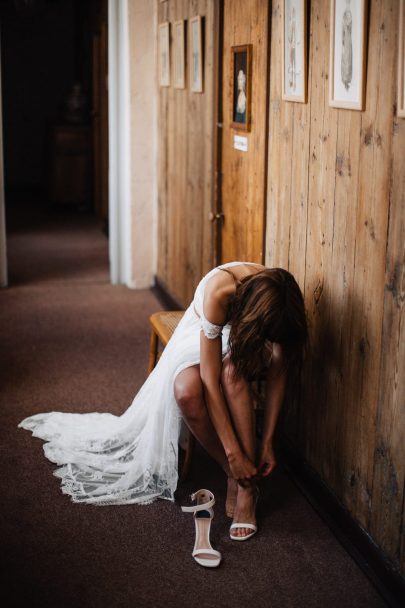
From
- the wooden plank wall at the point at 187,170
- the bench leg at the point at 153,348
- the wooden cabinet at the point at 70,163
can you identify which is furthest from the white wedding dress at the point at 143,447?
the wooden cabinet at the point at 70,163

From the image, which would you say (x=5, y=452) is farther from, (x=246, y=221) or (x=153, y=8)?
(x=153, y=8)

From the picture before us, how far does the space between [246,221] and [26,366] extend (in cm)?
164

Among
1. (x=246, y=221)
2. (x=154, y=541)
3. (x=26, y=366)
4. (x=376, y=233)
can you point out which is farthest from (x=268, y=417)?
(x=26, y=366)

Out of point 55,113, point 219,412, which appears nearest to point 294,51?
point 219,412

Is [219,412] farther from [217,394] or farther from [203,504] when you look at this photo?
[203,504]

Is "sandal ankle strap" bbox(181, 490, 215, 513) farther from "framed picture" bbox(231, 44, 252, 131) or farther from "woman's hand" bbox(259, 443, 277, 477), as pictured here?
"framed picture" bbox(231, 44, 252, 131)

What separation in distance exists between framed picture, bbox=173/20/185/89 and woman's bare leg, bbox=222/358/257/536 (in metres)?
2.92

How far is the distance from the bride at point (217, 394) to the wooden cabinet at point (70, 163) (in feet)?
24.0

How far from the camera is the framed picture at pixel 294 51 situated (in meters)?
3.02

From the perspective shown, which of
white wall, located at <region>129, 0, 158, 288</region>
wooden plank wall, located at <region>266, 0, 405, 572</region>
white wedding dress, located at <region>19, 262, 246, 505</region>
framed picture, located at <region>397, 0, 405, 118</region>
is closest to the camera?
framed picture, located at <region>397, 0, 405, 118</region>

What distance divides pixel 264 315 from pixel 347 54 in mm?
870

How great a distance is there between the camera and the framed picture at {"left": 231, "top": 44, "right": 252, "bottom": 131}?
12.2 feet

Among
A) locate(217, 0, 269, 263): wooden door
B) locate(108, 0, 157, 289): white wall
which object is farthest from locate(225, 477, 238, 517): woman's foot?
locate(108, 0, 157, 289): white wall

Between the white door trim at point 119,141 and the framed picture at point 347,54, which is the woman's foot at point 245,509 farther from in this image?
the white door trim at point 119,141
